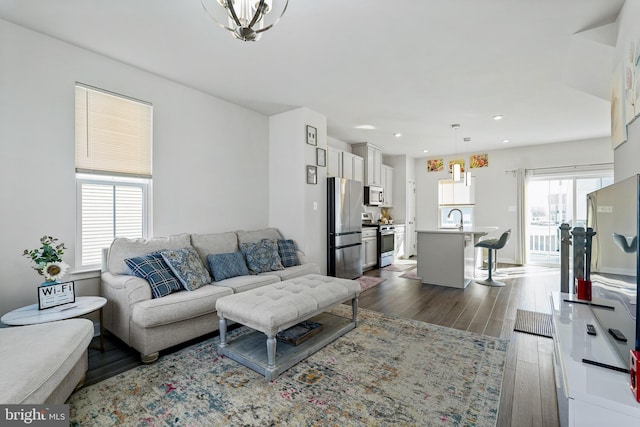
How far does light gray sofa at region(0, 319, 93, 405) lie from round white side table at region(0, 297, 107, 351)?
261mm

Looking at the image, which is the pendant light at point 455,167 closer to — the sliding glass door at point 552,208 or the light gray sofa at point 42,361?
the sliding glass door at point 552,208

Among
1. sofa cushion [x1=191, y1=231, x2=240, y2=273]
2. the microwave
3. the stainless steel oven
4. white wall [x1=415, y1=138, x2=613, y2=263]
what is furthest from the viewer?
the microwave

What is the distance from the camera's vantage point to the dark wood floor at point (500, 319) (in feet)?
5.99

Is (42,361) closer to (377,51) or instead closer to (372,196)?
(377,51)

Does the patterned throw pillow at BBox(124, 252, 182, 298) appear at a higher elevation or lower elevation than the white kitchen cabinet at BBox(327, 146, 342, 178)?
lower

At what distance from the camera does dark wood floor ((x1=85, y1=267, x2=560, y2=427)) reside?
1826mm

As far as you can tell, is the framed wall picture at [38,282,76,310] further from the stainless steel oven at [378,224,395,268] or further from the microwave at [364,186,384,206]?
the microwave at [364,186,384,206]

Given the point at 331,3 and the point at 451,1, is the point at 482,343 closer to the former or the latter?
the point at 451,1

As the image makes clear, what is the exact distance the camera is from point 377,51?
2.75 m

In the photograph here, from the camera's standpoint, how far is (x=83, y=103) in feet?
9.04

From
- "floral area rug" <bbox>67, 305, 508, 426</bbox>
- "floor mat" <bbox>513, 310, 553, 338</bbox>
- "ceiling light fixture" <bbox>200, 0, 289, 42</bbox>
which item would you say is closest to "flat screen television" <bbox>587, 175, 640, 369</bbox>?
"floral area rug" <bbox>67, 305, 508, 426</bbox>

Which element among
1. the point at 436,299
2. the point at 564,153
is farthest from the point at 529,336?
the point at 564,153

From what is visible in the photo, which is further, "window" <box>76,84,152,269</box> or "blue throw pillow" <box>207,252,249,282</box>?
"blue throw pillow" <box>207,252,249,282</box>

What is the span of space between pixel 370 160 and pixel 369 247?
1959mm
